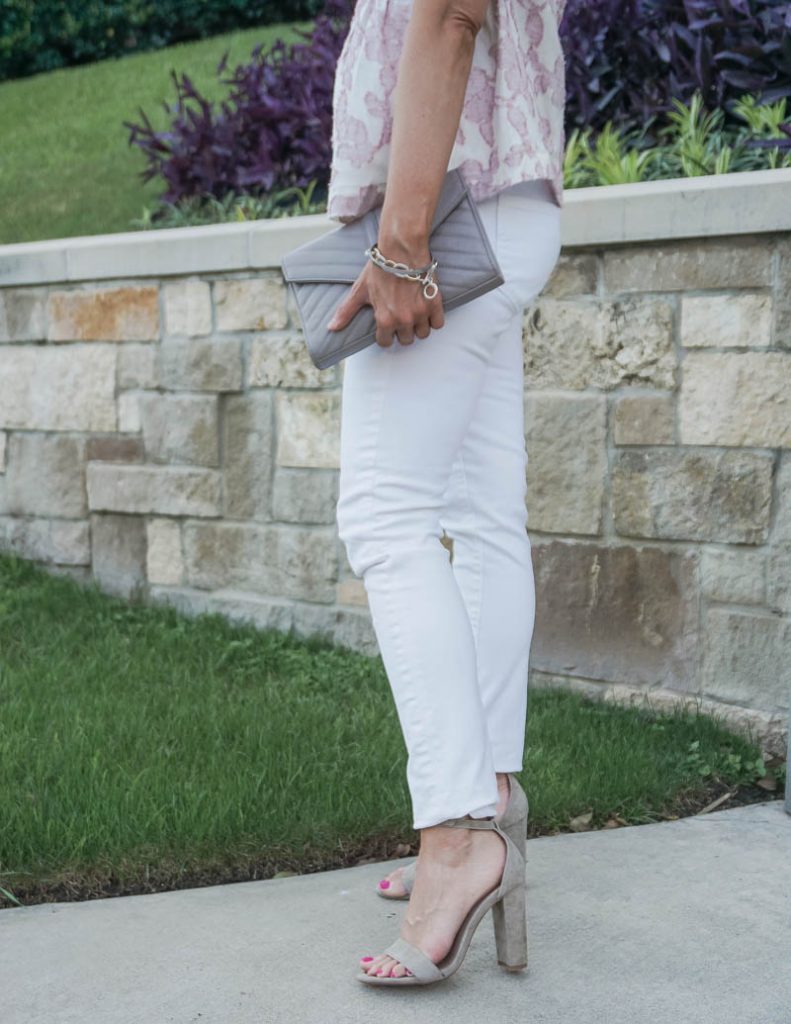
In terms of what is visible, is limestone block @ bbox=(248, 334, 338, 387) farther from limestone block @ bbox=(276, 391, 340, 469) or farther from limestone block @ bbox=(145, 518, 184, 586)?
limestone block @ bbox=(145, 518, 184, 586)

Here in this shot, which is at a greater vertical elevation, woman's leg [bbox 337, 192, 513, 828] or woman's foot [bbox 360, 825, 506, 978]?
woman's leg [bbox 337, 192, 513, 828]

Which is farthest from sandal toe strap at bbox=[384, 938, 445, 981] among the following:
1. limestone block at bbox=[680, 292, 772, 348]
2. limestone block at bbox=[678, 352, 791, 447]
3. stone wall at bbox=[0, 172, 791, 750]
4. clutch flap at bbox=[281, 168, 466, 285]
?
limestone block at bbox=[680, 292, 772, 348]

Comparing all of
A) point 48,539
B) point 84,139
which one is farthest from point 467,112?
point 84,139

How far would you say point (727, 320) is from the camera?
3217 mm

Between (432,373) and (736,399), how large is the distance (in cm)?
153

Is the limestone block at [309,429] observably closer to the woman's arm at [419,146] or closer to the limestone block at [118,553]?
the limestone block at [118,553]

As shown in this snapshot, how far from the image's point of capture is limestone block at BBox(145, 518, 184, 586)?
14.5 ft

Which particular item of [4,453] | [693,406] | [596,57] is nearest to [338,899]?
[693,406]

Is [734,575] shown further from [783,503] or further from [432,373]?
[432,373]

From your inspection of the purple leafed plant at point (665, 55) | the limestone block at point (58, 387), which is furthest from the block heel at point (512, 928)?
the purple leafed plant at point (665, 55)

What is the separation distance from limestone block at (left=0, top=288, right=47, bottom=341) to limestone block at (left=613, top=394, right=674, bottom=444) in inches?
88.6

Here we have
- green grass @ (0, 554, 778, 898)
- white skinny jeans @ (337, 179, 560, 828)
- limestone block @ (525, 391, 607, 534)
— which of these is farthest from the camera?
limestone block @ (525, 391, 607, 534)

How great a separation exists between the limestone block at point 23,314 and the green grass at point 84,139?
1145mm

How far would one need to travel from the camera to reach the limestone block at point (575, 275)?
3424 millimetres
